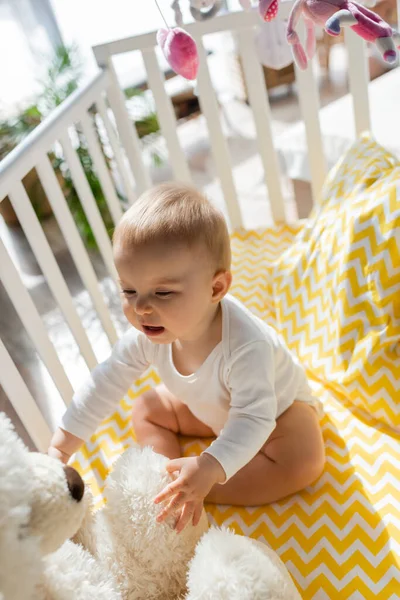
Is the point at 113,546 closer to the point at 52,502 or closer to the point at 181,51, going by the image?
the point at 52,502

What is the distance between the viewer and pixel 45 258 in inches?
40.8

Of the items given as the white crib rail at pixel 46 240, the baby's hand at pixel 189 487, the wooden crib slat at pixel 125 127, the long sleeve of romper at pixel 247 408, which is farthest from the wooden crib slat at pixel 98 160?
the baby's hand at pixel 189 487

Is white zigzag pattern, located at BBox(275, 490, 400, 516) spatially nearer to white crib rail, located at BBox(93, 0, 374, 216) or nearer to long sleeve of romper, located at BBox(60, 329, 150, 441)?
long sleeve of romper, located at BBox(60, 329, 150, 441)

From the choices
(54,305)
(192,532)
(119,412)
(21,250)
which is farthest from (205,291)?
(21,250)

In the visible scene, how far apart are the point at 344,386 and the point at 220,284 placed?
13.2 inches

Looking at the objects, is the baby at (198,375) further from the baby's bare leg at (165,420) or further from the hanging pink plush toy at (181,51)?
the hanging pink plush toy at (181,51)

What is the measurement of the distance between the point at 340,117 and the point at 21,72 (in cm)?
234

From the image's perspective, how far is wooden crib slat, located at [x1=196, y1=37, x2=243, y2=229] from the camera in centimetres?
135

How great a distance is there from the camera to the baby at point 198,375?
2.44 feet

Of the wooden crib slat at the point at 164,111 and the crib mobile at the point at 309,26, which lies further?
the wooden crib slat at the point at 164,111

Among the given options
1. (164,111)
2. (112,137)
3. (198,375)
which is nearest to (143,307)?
(198,375)

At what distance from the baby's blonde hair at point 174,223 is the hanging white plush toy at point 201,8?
0.27 metres

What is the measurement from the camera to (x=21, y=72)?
130 inches

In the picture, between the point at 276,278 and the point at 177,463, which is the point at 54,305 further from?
the point at 177,463
